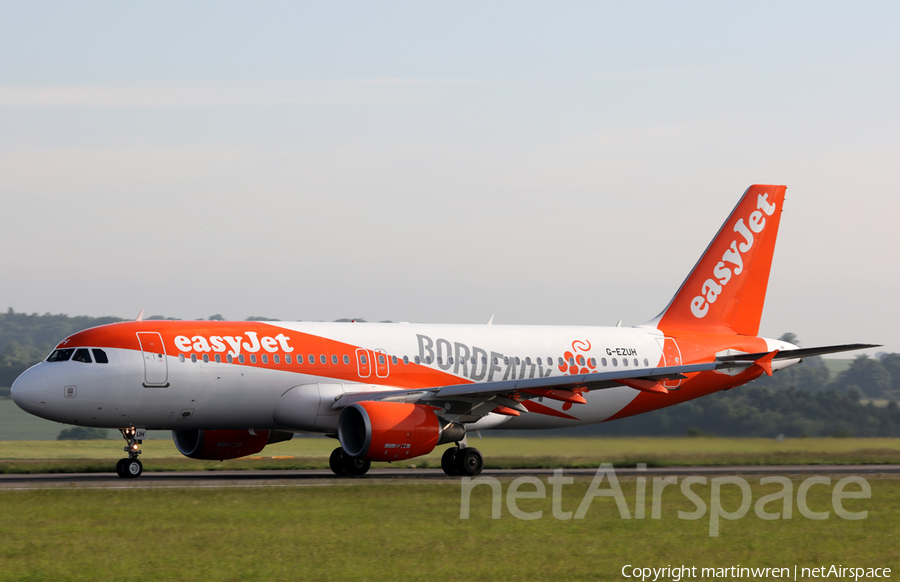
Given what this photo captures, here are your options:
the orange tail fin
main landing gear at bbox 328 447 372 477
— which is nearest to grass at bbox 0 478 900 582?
main landing gear at bbox 328 447 372 477

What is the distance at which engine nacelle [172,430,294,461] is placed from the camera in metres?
30.1

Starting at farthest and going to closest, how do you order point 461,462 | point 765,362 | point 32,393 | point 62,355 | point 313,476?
1. point 765,362
2. point 461,462
3. point 313,476
4. point 62,355
5. point 32,393

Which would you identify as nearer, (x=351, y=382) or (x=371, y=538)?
(x=371, y=538)

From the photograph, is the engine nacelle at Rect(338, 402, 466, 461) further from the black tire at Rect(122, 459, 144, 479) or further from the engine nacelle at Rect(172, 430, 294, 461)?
the black tire at Rect(122, 459, 144, 479)

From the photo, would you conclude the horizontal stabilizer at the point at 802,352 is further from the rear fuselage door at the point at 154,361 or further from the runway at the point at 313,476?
the rear fuselage door at the point at 154,361

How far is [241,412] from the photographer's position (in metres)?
28.2

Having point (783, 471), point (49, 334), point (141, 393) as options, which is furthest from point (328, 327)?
point (49, 334)

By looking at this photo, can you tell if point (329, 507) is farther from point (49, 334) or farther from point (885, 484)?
point (49, 334)

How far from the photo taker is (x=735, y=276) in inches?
1483

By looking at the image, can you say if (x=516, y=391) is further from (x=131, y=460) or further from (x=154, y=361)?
(x=131, y=460)

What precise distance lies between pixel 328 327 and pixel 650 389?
8834 mm

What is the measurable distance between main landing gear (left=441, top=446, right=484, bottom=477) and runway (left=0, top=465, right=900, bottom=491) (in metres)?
0.34

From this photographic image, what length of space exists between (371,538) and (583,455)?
16812 mm

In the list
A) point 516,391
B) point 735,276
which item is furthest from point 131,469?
point 735,276
